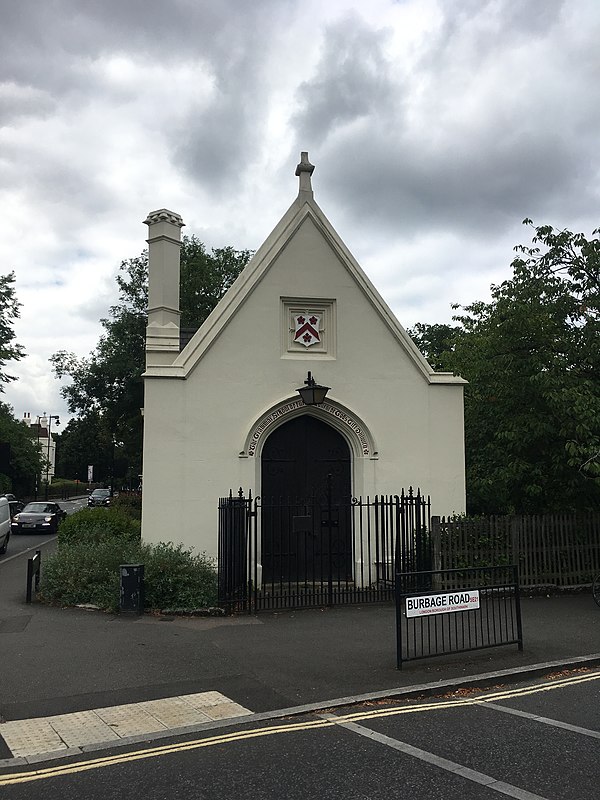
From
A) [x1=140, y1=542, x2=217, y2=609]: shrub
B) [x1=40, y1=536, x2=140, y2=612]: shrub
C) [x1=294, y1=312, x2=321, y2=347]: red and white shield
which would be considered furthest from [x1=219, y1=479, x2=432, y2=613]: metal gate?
[x1=294, y1=312, x2=321, y2=347]: red and white shield

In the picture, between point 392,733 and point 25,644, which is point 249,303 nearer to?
point 25,644

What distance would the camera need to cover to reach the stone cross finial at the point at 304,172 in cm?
1510

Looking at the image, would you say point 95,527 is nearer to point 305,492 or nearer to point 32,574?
point 32,574

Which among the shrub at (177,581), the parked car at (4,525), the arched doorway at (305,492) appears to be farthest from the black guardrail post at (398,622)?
the parked car at (4,525)

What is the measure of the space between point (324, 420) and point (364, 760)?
946 cm

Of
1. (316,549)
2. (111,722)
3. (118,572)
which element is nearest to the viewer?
(111,722)

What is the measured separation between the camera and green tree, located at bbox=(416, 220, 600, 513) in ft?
43.2

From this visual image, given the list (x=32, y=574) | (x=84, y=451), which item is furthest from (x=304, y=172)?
(x=84, y=451)

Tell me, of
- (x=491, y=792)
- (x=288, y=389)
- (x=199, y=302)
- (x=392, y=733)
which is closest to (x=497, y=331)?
(x=288, y=389)

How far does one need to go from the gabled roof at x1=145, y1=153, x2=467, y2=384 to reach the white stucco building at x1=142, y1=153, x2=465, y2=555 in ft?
0.08

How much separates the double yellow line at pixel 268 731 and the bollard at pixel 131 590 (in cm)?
560

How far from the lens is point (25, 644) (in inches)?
370

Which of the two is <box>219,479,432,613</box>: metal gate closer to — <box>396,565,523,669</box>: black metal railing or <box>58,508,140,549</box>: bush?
<box>396,565,523,669</box>: black metal railing

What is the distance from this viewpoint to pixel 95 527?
53.1 ft
